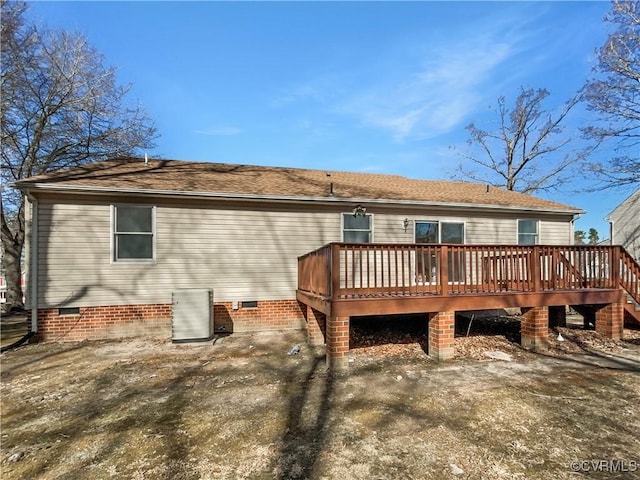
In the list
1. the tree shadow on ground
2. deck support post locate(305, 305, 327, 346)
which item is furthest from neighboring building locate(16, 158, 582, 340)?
the tree shadow on ground

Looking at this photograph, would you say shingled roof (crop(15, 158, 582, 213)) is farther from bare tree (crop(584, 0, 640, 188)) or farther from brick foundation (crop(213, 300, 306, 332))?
bare tree (crop(584, 0, 640, 188))

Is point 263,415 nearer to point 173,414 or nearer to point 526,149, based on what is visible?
point 173,414

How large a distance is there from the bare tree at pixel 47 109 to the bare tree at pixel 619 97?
2145cm

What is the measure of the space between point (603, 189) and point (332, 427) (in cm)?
2000

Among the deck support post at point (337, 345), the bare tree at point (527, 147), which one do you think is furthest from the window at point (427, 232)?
the bare tree at point (527, 147)

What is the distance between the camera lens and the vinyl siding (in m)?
7.01

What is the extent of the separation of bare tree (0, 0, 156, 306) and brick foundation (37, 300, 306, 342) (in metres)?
9.15

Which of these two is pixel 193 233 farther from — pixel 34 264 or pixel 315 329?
pixel 315 329

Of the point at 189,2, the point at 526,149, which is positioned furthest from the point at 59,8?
the point at 526,149

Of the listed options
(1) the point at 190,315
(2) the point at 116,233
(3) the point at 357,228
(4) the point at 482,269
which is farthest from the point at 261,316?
(4) the point at 482,269

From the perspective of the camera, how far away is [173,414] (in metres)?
3.70

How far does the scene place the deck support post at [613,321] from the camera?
687 centimetres

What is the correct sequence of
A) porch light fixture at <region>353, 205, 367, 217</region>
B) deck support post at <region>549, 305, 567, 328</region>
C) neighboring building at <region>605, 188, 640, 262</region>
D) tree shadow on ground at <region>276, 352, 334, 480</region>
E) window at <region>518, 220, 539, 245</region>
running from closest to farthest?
1. tree shadow on ground at <region>276, 352, 334, 480</region>
2. deck support post at <region>549, 305, 567, 328</region>
3. porch light fixture at <region>353, 205, 367, 217</region>
4. window at <region>518, 220, 539, 245</region>
5. neighboring building at <region>605, 188, 640, 262</region>

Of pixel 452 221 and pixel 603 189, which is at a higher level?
pixel 603 189
